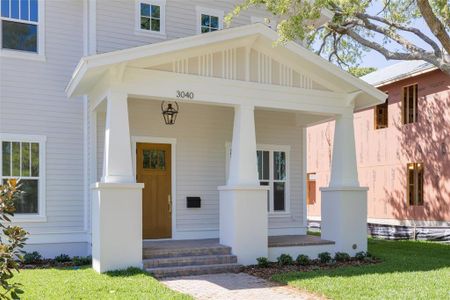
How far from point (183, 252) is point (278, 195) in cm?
416

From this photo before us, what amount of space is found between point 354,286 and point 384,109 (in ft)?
44.8

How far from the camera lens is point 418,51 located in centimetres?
1421

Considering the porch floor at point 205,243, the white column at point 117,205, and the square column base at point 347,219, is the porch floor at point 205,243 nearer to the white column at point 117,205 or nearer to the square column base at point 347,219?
the square column base at point 347,219

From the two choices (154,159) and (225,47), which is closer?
(225,47)

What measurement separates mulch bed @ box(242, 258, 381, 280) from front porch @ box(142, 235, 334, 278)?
0.30 m

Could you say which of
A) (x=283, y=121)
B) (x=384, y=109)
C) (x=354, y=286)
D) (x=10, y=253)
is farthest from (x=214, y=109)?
(x=384, y=109)

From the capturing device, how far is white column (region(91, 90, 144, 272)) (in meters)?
8.48

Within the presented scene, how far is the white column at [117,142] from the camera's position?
8.68 m

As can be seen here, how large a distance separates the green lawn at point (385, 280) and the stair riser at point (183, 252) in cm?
156

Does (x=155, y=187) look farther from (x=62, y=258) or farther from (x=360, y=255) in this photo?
(x=360, y=255)

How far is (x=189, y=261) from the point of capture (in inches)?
358

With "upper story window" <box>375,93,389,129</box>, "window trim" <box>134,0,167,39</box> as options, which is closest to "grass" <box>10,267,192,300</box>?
"window trim" <box>134,0,167,39</box>

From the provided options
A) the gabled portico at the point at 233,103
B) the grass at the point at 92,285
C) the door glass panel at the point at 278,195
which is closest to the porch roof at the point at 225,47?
the gabled portico at the point at 233,103

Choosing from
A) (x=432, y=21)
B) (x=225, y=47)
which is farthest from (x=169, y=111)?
(x=432, y=21)
